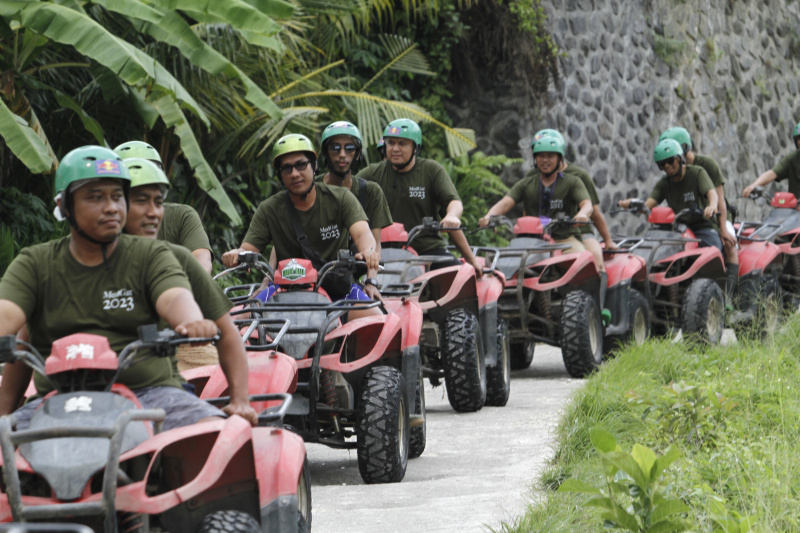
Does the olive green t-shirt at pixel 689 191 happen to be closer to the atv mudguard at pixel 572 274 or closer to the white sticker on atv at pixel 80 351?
the atv mudguard at pixel 572 274

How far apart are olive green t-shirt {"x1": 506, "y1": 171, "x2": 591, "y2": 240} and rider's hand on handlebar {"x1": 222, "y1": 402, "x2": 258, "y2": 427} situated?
7300 mm

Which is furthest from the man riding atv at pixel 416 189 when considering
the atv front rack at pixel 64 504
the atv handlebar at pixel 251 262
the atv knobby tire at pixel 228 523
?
the atv front rack at pixel 64 504

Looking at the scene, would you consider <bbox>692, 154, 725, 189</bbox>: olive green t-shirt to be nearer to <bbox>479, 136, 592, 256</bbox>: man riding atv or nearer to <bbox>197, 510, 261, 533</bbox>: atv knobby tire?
<bbox>479, 136, 592, 256</bbox>: man riding atv

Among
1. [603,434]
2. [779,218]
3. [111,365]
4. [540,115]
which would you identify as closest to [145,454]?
[111,365]

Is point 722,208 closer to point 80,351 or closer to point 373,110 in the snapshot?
point 373,110

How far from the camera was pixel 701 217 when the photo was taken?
13.1 metres

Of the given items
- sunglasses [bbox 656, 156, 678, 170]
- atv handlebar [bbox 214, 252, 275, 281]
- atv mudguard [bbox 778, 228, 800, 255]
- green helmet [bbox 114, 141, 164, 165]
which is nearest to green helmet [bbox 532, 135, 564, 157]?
sunglasses [bbox 656, 156, 678, 170]

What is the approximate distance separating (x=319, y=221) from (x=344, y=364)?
47.9 inches

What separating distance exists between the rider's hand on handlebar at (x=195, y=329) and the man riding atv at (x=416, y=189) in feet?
18.5

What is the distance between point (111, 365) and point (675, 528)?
2.02 metres

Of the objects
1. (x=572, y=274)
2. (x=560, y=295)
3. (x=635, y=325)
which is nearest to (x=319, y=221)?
(x=572, y=274)

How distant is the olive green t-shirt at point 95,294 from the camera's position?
4340mm

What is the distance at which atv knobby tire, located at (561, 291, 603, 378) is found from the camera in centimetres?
1098

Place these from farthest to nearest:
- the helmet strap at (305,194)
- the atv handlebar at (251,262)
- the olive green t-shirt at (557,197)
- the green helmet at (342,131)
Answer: the olive green t-shirt at (557,197)
the green helmet at (342,131)
the helmet strap at (305,194)
the atv handlebar at (251,262)
